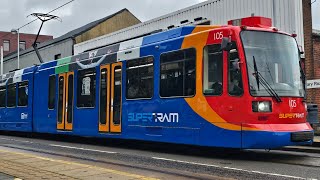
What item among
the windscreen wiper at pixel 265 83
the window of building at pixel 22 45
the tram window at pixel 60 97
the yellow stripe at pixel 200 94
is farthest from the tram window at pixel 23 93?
the window of building at pixel 22 45

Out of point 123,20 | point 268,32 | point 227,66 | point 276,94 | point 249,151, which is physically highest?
point 123,20

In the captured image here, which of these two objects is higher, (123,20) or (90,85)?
(123,20)

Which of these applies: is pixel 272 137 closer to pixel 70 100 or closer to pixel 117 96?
pixel 117 96

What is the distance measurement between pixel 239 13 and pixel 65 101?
860 centimetres

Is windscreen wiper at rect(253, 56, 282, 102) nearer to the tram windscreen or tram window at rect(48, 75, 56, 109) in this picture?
the tram windscreen

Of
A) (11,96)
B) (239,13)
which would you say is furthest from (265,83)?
(11,96)

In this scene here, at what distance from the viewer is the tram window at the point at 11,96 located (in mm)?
20406

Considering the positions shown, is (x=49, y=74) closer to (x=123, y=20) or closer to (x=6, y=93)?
(x=6, y=93)

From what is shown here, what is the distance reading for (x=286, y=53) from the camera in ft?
34.0

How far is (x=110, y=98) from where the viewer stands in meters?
13.6

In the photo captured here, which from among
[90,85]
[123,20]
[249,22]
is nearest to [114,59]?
[90,85]

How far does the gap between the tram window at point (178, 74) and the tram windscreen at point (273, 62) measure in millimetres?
1454

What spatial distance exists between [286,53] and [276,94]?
1161 millimetres

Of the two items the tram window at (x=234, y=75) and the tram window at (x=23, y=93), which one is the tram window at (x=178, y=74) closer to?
the tram window at (x=234, y=75)
